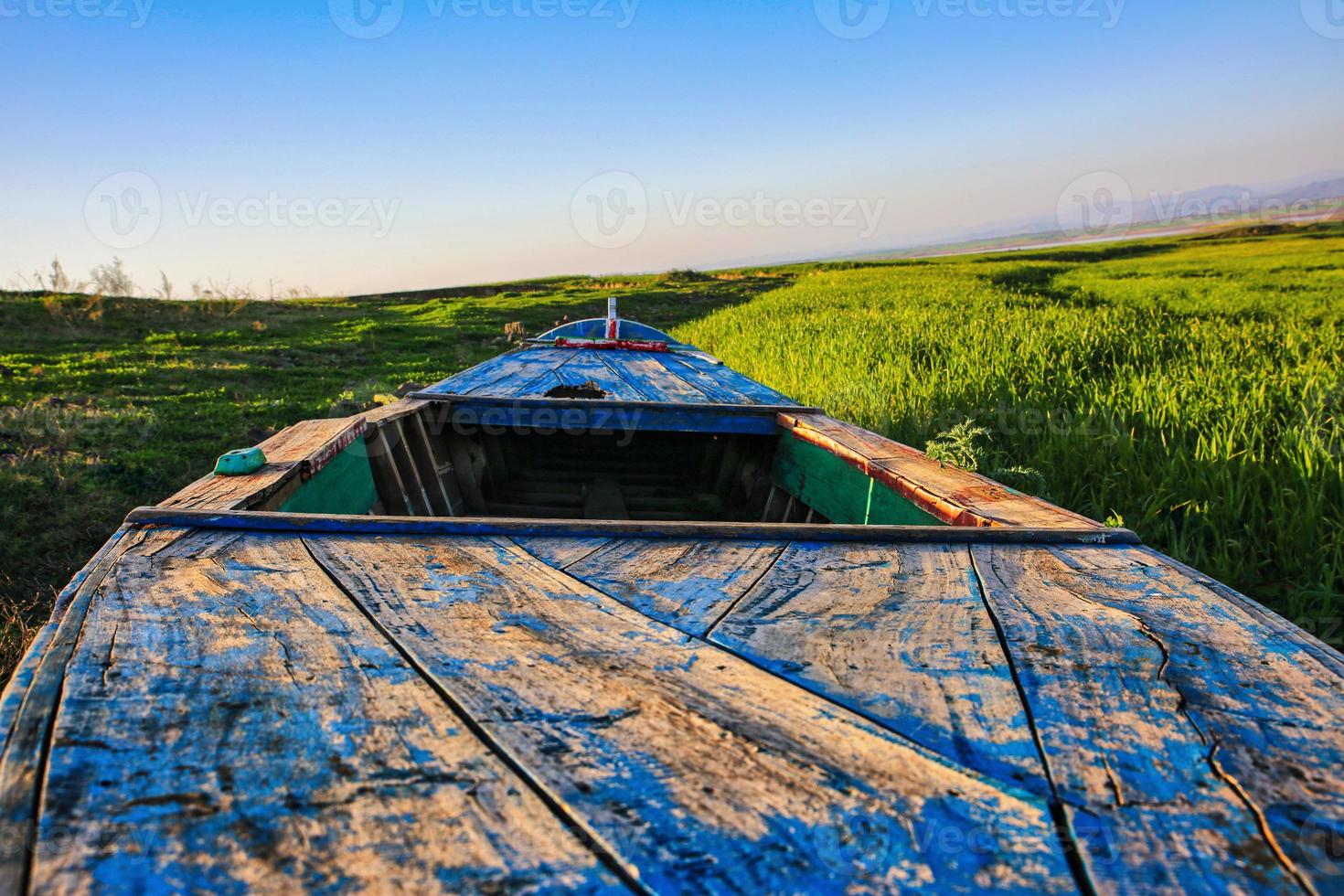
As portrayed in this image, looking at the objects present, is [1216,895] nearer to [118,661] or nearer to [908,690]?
[908,690]

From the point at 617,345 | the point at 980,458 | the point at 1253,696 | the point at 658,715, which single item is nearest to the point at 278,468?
the point at 658,715

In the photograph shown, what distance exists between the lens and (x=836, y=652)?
3.38ft

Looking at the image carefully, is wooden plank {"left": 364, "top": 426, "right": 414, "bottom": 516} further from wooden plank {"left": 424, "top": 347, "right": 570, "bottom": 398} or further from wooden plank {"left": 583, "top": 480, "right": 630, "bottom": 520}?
wooden plank {"left": 583, "top": 480, "right": 630, "bottom": 520}

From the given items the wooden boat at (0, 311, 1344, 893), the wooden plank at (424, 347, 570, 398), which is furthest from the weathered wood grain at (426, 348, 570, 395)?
the wooden boat at (0, 311, 1344, 893)

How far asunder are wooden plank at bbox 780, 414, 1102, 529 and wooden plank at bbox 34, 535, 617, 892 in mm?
1295

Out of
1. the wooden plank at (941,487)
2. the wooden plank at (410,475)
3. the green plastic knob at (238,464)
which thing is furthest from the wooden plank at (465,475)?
the wooden plank at (941,487)

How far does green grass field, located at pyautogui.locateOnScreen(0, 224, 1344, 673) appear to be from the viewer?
297cm

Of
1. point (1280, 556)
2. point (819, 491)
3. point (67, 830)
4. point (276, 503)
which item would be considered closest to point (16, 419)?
point (276, 503)

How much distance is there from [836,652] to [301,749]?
67cm

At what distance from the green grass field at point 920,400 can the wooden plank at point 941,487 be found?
0.92 m

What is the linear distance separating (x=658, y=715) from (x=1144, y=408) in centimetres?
410

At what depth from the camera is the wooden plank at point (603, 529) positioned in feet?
4.99

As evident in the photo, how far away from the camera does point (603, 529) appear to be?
155cm

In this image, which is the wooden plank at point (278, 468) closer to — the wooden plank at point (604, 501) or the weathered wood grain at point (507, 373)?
the weathered wood grain at point (507, 373)
